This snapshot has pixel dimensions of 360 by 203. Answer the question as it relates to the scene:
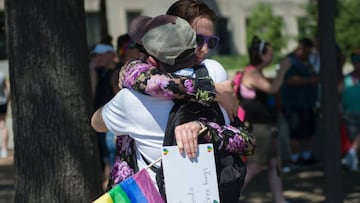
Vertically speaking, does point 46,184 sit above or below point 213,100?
below

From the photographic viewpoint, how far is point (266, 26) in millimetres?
32406

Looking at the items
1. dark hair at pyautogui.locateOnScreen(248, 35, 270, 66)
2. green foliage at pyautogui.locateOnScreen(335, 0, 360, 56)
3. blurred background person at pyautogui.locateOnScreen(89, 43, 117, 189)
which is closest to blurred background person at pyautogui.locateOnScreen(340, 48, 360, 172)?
dark hair at pyautogui.locateOnScreen(248, 35, 270, 66)

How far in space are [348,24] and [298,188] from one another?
75.8 feet

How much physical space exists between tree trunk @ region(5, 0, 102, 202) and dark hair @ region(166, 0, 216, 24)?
0.86 m

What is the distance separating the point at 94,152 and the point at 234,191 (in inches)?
51.6

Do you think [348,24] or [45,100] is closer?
[45,100]

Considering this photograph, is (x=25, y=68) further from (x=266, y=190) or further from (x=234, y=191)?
(x=266, y=190)

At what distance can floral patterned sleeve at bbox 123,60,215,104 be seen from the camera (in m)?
2.90

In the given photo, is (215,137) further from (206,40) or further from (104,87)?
(104,87)

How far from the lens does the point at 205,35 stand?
10.5 ft

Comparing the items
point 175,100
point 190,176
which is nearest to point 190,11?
point 175,100

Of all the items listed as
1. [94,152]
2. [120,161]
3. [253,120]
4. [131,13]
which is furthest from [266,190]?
[131,13]

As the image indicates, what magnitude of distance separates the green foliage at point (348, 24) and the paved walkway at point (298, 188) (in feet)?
70.1

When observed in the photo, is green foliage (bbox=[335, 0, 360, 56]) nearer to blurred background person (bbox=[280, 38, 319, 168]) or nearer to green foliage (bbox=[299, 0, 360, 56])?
green foliage (bbox=[299, 0, 360, 56])
